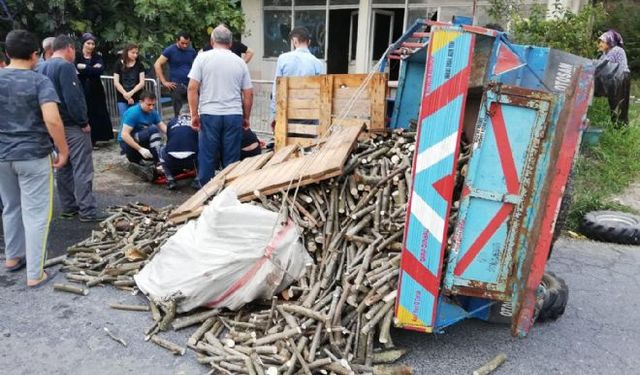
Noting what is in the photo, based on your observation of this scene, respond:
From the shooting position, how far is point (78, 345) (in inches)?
135

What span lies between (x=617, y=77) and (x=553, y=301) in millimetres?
5855

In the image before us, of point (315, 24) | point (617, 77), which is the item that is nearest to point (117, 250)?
Answer: point (617, 77)

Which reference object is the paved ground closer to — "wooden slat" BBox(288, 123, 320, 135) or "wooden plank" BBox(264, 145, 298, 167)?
"wooden plank" BBox(264, 145, 298, 167)

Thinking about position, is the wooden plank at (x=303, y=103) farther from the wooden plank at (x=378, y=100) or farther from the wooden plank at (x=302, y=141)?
the wooden plank at (x=378, y=100)

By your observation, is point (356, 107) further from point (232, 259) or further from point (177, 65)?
point (177, 65)

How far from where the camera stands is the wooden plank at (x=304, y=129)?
556 cm

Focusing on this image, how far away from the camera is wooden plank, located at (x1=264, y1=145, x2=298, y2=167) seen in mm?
5004

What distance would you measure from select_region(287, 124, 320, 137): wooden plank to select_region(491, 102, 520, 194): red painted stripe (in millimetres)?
2819

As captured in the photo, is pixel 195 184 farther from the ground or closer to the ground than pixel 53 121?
closer to the ground

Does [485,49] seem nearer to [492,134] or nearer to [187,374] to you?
[492,134]

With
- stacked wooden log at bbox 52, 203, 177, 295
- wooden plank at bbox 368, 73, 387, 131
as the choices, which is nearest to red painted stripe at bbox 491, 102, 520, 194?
wooden plank at bbox 368, 73, 387, 131

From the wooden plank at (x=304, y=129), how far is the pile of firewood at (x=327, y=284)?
→ 1083 millimetres

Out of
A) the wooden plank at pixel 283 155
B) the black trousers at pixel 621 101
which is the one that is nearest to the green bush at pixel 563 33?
the black trousers at pixel 621 101

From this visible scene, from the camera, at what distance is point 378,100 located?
5.08 metres
